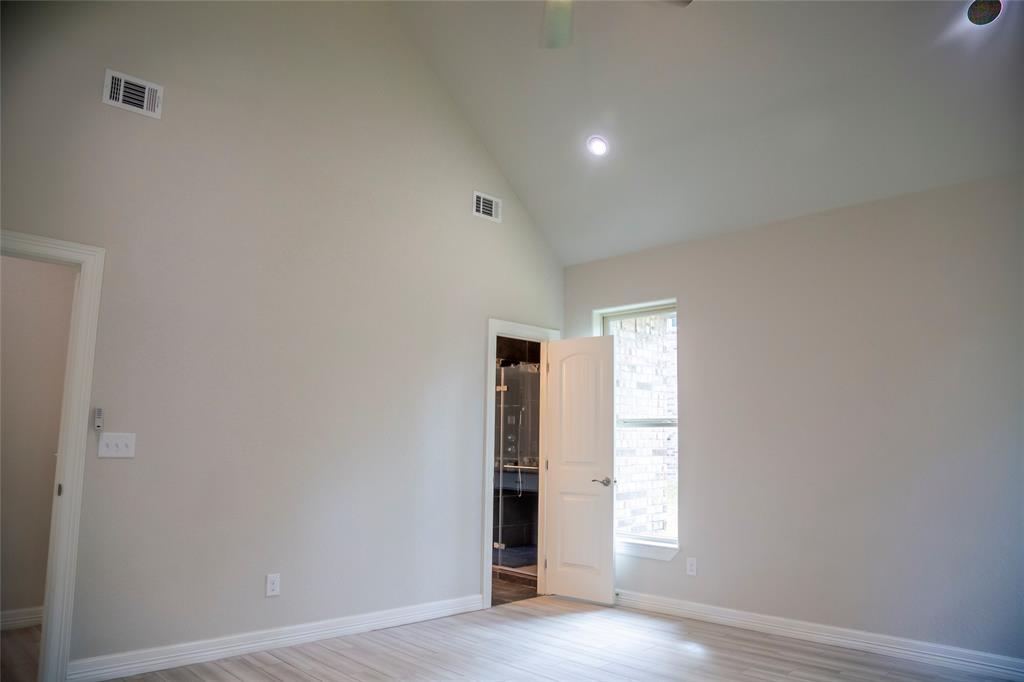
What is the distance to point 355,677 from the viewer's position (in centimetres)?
340

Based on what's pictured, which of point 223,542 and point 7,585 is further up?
point 223,542

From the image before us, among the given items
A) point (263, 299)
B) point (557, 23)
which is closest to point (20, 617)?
point (263, 299)

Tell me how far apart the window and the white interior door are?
18 centimetres

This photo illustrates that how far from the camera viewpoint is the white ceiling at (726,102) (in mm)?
3576

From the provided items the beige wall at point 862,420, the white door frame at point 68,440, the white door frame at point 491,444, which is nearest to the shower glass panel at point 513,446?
the white door frame at point 491,444

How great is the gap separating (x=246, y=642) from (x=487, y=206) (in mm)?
3434

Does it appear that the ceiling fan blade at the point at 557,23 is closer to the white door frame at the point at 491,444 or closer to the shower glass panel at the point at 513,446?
the white door frame at the point at 491,444

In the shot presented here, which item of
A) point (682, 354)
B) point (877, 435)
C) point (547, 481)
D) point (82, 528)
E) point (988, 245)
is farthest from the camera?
point (547, 481)

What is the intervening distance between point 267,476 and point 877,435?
143 inches

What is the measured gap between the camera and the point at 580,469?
5.36 metres

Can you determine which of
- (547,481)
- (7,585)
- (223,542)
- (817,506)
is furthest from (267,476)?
(817,506)

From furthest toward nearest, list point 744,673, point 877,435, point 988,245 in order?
point 877,435
point 988,245
point 744,673

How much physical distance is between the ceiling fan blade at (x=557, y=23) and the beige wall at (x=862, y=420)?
8.24ft

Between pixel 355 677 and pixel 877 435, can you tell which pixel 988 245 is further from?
pixel 355 677
